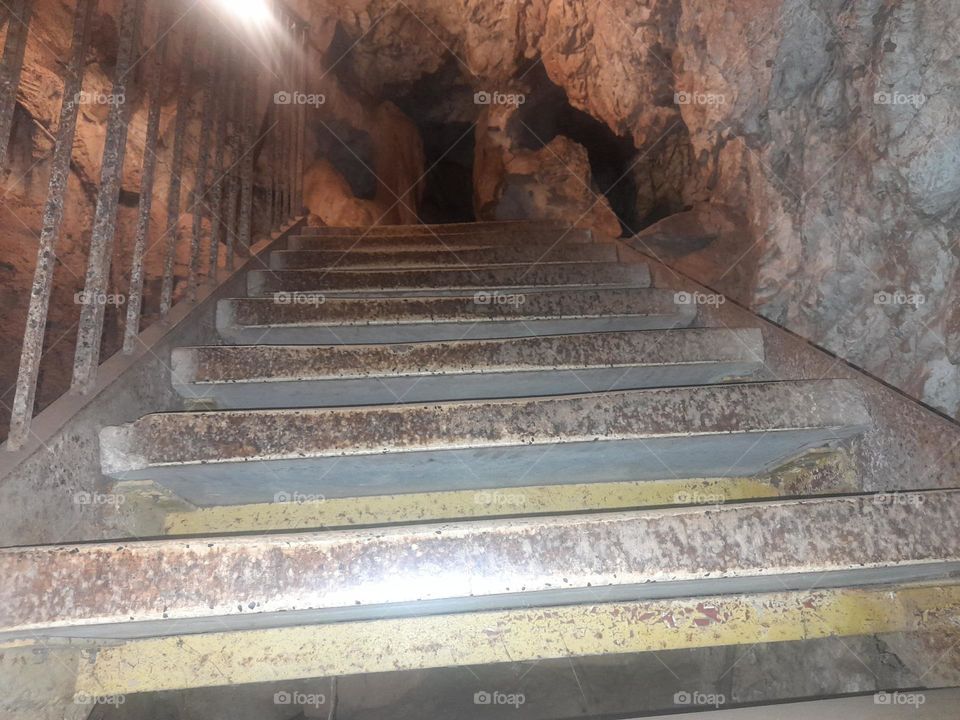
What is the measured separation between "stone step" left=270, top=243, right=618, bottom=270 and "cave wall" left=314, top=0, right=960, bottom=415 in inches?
13.0

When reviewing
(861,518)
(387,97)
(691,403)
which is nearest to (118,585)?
(691,403)

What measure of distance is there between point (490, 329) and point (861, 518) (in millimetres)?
1497

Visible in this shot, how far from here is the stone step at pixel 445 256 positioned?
10.7 feet

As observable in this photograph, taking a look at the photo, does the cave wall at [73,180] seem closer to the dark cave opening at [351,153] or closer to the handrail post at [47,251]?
the handrail post at [47,251]

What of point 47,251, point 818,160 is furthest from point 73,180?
point 818,160

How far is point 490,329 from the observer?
2482mm

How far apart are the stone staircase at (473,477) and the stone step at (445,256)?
1.82 ft

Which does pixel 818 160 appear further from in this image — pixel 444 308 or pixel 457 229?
pixel 457 229

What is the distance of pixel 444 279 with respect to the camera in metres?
2.87

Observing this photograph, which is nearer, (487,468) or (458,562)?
(458,562)

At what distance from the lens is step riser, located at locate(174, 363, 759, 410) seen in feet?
6.40

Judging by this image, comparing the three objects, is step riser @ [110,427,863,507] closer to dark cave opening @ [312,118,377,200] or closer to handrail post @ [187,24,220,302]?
handrail post @ [187,24,220,302]

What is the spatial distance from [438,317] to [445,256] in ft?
3.20

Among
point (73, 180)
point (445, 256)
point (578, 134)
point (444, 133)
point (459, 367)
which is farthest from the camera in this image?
point (444, 133)
